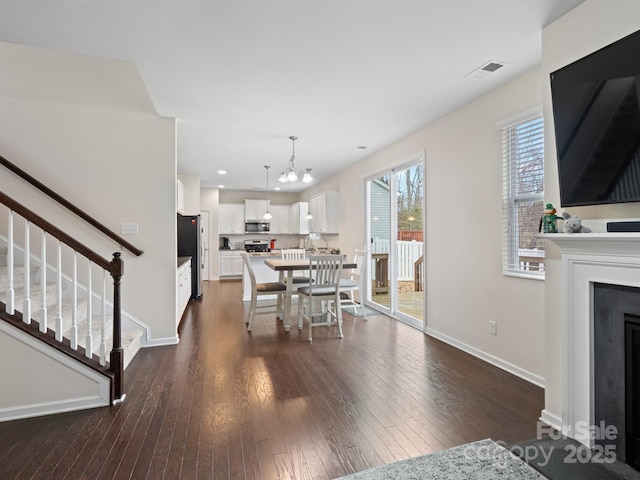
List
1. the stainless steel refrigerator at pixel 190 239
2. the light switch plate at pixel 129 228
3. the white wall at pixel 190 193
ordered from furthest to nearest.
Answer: the white wall at pixel 190 193 → the stainless steel refrigerator at pixel 190 239 → the light switch plate at pixel 129 228

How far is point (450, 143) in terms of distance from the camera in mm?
3611

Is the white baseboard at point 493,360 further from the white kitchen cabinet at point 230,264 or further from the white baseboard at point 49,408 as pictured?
the white kitchen cabinet at point 230,264

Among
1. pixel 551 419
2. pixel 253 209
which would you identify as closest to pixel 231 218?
pixel 253 209

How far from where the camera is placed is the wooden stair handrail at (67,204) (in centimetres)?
313

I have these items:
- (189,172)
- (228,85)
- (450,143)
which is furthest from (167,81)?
(189,172)

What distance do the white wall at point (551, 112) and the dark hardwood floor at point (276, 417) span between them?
0.37 m

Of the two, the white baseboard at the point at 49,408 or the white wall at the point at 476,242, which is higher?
the white wall at the point at 476,242

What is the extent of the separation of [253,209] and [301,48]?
706 centimetres

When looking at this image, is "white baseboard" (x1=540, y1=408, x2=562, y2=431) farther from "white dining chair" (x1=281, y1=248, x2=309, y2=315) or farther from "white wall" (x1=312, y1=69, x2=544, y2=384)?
"white dining chair" (x1=281, y1=248, x2=309, y2=315)

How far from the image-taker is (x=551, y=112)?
208 centimetres

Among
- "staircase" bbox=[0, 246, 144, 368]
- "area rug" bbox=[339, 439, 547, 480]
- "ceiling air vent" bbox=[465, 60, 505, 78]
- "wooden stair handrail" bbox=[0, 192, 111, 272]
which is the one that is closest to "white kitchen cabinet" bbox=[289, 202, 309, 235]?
"staircase" bbox=[0, 246, 144, 368]

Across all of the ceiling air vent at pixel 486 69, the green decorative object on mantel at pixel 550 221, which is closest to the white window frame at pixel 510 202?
the ceiling air vent at pixel 486 69

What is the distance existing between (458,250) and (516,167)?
1017mm

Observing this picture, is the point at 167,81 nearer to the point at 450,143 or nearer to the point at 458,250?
the point at 450,143
